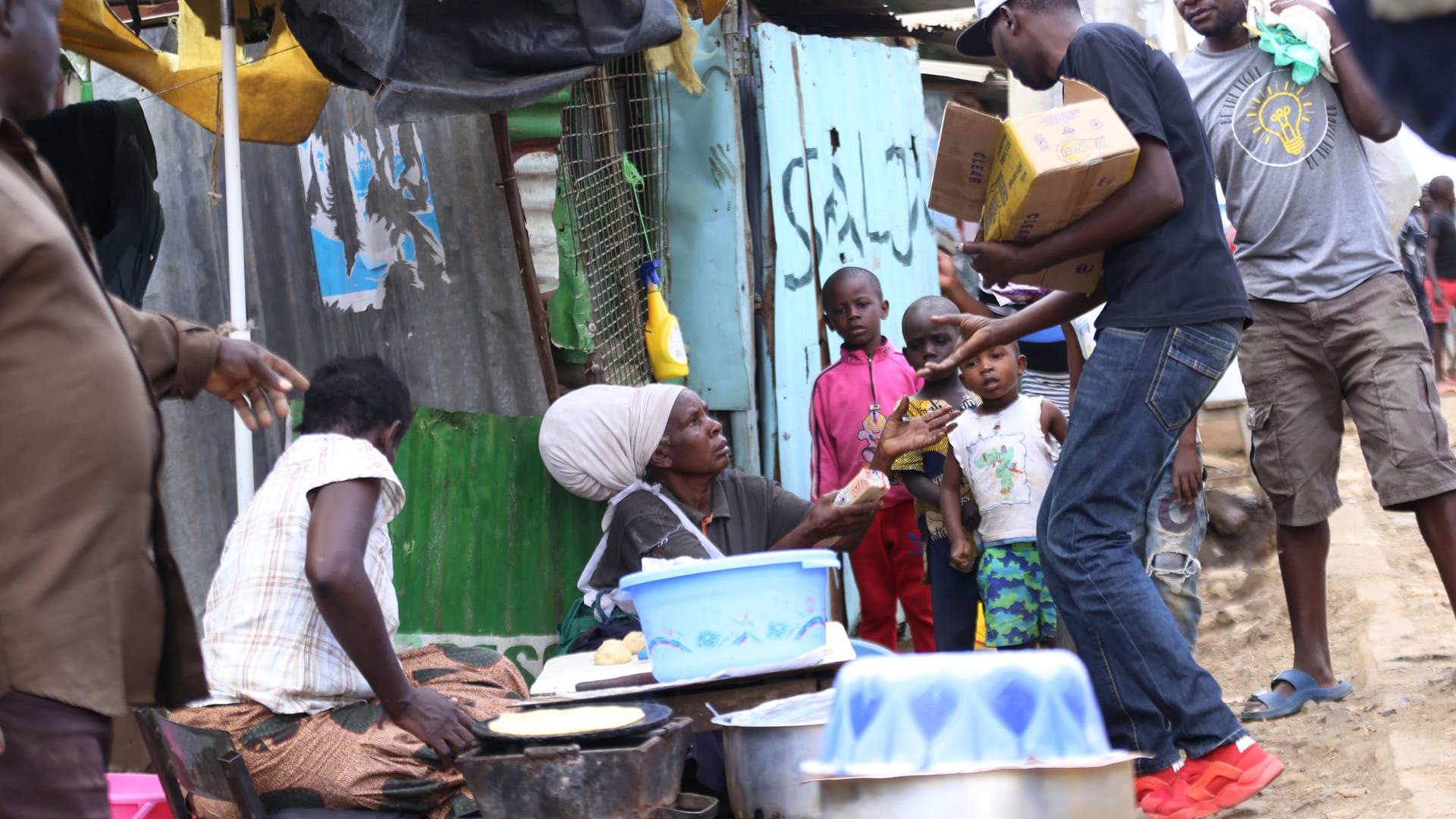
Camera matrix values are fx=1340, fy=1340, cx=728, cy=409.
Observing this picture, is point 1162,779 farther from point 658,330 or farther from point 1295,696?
point 658,330

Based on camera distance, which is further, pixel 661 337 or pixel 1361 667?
pixel 661 337

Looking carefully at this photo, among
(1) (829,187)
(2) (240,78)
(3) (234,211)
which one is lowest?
(3) (234,211)

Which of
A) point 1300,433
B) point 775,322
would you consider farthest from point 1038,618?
point 775,322

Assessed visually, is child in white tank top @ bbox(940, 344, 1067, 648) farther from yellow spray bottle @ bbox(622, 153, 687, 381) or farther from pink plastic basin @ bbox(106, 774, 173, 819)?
pink plastic basin @ bbox(106, 774, 173, 819)

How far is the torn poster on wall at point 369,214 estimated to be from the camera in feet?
14.7

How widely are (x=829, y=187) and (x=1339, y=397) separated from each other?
2717 mm

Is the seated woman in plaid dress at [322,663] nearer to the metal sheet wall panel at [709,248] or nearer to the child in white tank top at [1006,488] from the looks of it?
the child in white tank top at [1006,488]

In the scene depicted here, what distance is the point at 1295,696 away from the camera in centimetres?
397

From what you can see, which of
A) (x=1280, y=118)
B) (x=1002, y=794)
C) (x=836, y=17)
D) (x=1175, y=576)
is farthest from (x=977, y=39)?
(x=836, y=17)

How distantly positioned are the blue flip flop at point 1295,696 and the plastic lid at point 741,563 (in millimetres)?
1701

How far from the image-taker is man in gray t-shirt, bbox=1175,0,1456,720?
387 centimetres

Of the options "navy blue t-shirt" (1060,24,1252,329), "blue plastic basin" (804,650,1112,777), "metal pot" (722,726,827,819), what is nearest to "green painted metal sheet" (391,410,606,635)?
"metal pot" (722,726,827,819)

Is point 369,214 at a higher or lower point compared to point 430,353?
higher

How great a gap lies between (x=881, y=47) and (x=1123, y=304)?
3.92 meters
